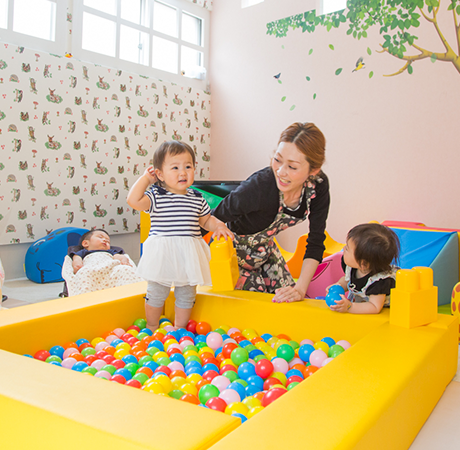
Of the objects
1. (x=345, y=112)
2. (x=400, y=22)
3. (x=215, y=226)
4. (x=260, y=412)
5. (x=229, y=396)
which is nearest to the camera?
(x=260, y=412)

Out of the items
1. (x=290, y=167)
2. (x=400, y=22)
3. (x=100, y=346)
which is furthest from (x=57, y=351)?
(x=400, y=22)

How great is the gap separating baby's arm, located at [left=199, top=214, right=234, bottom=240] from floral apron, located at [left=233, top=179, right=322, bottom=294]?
15 cm

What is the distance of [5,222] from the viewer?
315 cm

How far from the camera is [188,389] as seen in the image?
3.44ft

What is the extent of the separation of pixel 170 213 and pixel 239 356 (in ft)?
1.75

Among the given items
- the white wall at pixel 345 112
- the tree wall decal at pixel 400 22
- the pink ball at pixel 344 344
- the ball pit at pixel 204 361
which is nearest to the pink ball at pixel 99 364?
the ball pit at pixel 204 361

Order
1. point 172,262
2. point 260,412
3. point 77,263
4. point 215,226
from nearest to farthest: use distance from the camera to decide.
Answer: point 260,412 < point 172,262 < point 215,226 < point 77,263

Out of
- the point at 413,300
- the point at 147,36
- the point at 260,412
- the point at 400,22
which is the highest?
the point at 147,36

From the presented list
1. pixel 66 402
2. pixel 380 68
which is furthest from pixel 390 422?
pixel 380 68

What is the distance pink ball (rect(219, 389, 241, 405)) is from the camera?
100 centimetres

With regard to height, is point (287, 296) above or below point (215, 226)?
below

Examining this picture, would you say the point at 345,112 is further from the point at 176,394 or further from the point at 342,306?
the point at 176,394

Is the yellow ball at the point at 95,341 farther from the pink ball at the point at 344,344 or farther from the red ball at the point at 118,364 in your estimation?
the pink ball at the point at 344,344

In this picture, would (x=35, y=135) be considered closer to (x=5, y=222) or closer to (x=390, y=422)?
(x=5, y=222)
